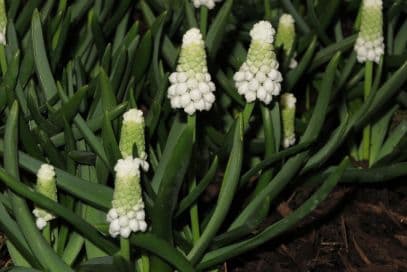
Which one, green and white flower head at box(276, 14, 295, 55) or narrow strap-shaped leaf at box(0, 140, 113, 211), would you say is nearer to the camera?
narrow strap-shaped leaf at box(0, 140, 113, 211)

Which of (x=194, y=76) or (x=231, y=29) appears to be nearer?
(x=194, y=76)

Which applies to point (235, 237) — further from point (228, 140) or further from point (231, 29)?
point (231, 29)

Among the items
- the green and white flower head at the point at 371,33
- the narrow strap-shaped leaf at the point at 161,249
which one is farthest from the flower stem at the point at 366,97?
the narrow strap-shaped leaf at the point at 161,249

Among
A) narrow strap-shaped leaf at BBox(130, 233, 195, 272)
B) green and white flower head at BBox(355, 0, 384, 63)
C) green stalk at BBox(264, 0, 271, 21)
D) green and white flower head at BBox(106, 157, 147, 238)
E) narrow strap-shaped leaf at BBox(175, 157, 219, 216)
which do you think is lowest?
narrow strap-shaped leaf at BBox(130, 233, 195, 272)

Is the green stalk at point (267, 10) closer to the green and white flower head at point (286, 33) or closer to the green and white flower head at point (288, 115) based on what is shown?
the green and white flower head at point (286, 33)

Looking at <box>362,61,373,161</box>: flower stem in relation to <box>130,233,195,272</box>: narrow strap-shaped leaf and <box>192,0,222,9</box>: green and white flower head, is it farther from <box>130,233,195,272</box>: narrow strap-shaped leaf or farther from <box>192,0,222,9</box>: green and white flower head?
<box>130,233,195,272</box>: narrow strap-shaped leaf

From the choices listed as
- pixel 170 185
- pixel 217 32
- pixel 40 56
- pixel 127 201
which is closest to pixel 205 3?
pixel 217 32

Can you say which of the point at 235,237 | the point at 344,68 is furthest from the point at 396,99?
the point at 235,237

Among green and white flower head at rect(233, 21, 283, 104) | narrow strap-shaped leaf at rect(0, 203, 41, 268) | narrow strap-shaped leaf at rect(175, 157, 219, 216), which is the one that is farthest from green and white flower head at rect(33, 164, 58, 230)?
green and white flower head at rect(233, 21, 283, 104)
